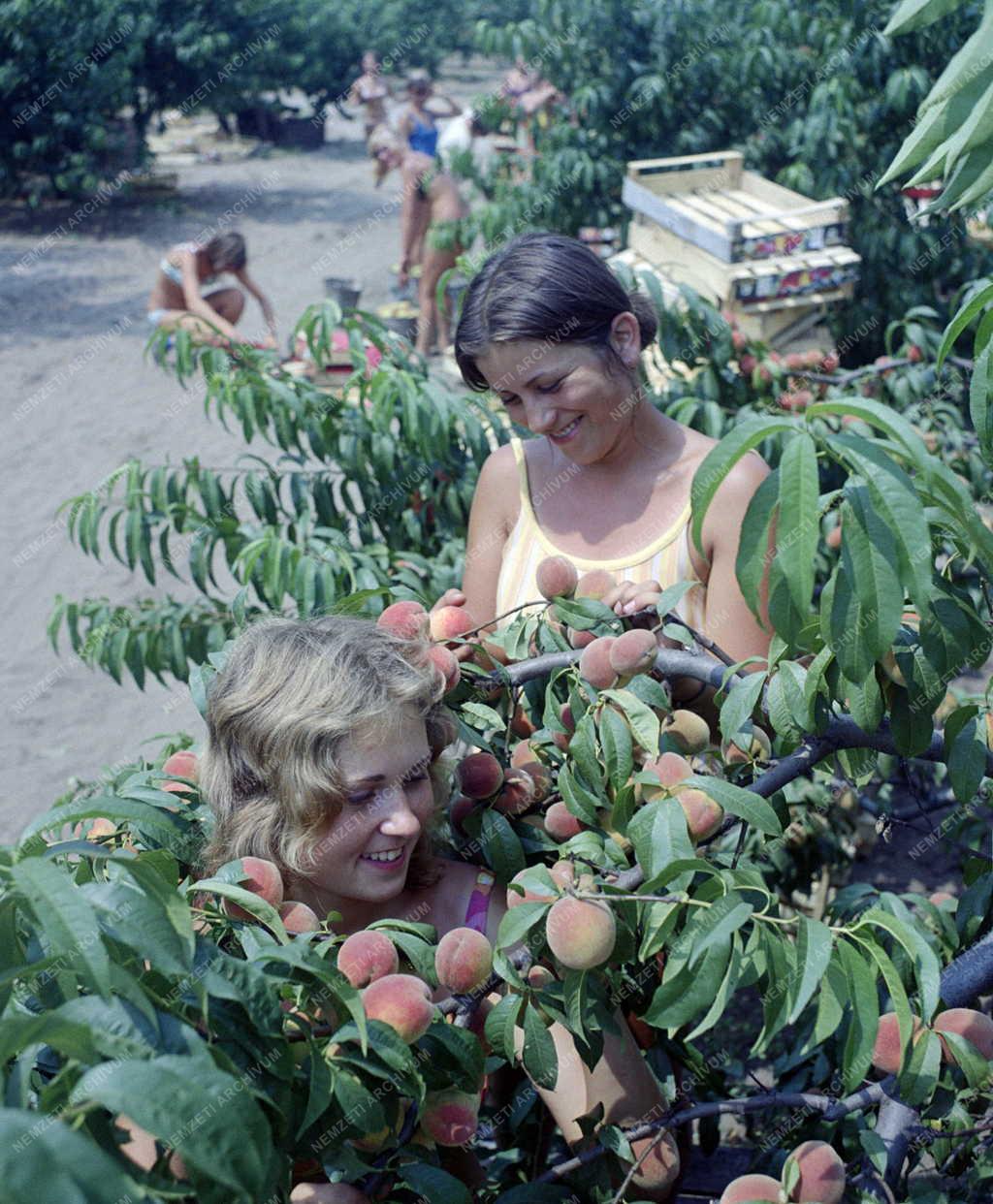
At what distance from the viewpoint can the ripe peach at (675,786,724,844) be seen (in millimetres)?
1198

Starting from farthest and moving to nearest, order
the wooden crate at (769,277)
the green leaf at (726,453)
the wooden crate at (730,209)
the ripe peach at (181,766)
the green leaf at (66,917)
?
the wooden crate at (730,209), the wooden crate at (769,277), the ripe peach at (181,766), the green leaf at (726,453), the green leaf at (66,917)

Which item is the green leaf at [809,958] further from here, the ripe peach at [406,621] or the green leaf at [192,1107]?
the ripe peach at [406,621]

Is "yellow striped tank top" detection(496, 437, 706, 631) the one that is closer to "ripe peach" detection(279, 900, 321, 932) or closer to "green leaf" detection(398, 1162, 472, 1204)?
"ripe peach" detection(279, 900, 321, 932)

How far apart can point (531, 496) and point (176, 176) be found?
40.9 feet

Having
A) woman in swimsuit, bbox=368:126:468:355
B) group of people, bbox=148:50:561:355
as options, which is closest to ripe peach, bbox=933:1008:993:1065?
group of people, bbox=148:50:561:355

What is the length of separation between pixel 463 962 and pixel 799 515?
52 cm

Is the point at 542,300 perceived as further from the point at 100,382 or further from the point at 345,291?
the point at 100,382

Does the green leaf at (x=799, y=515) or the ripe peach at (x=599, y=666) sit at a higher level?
the green leaf at (x=799, y=515)

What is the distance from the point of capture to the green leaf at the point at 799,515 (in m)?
0.90

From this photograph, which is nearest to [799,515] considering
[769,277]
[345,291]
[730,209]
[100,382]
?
[769,277]

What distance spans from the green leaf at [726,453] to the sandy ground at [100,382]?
3.61 m

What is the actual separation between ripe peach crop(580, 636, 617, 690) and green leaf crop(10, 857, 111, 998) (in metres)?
0.68

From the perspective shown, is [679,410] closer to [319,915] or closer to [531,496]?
[531,496]

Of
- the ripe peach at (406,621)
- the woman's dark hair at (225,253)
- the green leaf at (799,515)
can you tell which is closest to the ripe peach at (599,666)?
the ripe peach at (406,621)
